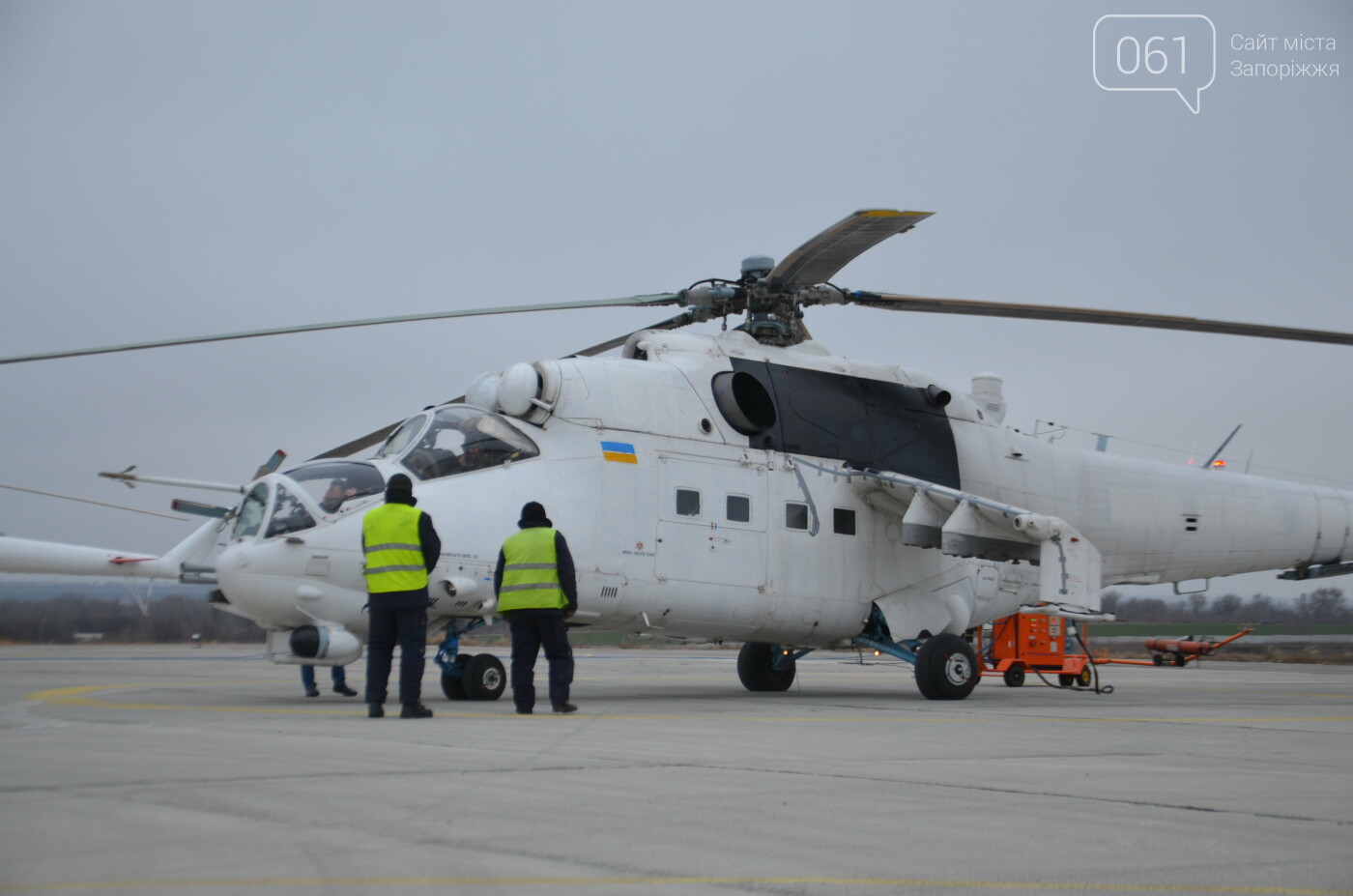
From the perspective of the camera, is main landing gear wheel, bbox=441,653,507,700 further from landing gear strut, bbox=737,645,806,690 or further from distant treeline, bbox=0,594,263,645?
distant treeline, bbox=0,594,263,645

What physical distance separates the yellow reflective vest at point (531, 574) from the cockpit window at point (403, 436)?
2461 mm

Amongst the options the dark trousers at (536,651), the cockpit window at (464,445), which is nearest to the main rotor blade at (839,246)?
the cockpit window at (464,445)

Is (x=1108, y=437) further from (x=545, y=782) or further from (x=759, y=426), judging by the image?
(x=545, y=782)

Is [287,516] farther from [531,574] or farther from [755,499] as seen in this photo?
[755,499]

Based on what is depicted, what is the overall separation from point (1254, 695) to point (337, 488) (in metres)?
11.4

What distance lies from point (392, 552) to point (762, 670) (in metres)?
7.25

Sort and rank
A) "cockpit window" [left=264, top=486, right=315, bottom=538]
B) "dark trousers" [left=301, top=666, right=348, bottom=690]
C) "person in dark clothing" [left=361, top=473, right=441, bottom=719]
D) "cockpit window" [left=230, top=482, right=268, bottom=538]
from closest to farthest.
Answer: "person in dark clothing" [left=361, top=473, right=441, bottom=719] → "cockpit window" [left=264, top=486, right=315, bottom=538] → "cockpit window" [left=230, top=482, right=268, bottom=538] → "dark trousers" [left=301, top=666, right=348, bottom=690]

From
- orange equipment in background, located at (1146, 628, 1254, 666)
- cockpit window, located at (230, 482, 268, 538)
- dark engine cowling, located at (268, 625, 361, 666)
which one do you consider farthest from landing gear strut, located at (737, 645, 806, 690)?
orange equipment in background, located at (1146, 628, 1254, 666)

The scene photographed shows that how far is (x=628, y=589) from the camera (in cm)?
1188

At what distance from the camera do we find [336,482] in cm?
1089

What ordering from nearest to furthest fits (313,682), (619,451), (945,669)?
1. (619,451)
2. (313,682)
3. (945,669)

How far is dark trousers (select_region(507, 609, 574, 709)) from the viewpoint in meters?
9.21

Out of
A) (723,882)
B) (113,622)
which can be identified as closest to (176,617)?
(113,622)

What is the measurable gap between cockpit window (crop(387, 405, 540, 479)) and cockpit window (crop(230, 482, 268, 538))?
4.35 ft
